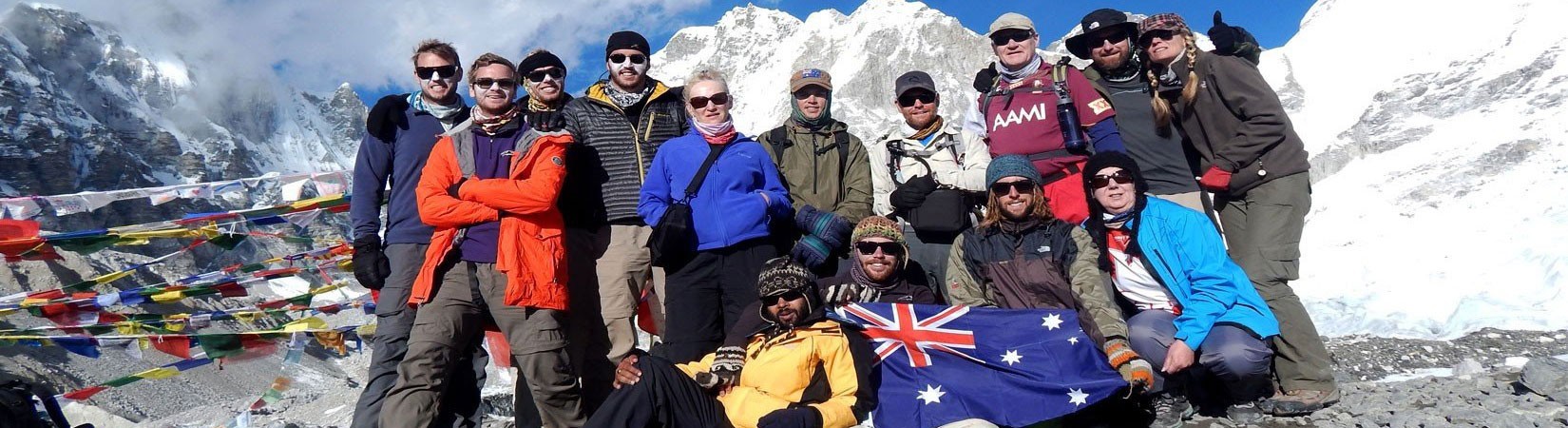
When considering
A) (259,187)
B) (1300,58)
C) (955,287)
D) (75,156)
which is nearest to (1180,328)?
(955,287)

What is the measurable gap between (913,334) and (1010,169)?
951 millimetres

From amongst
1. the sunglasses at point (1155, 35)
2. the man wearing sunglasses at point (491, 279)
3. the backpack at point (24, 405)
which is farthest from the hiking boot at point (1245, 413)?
the backpack at point (24, 405)

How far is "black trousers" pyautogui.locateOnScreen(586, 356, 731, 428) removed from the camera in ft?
11.5

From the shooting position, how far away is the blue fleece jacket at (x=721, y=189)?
450 cm

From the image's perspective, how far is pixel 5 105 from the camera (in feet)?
293

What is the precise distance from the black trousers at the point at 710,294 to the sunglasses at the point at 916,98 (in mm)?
1208

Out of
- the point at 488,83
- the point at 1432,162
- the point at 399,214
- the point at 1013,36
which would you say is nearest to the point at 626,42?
the point at 488,83

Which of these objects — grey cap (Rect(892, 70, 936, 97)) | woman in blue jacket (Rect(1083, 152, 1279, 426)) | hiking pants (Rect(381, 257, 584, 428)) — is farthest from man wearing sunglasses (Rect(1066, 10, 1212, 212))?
hiking pants (Rect(381, 257, 584, 428))

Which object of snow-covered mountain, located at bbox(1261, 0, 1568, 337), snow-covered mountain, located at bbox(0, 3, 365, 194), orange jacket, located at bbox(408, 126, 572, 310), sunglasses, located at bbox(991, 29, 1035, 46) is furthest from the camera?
snow-covered mountain, located at bbox(0, 3, 365, 194)

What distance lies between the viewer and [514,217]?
4.11m

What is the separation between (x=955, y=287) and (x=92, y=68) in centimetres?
14107

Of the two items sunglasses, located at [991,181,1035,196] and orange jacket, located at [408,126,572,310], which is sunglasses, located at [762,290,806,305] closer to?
orange jacket, located at [408,126,572,310]

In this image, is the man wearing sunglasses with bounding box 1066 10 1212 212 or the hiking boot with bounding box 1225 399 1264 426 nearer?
the hiking boot with bounding box 1225 399 1264 426

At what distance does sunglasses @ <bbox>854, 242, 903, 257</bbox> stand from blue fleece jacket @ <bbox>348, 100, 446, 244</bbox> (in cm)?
224
